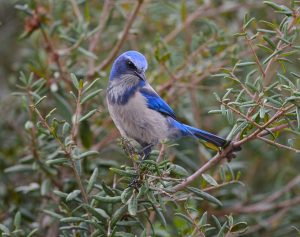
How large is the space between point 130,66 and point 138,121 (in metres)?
0.41

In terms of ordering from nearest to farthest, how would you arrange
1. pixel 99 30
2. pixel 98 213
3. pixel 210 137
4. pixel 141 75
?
pixel 98 213
pixel 210 137
pixel 141 75
pixel 99 30

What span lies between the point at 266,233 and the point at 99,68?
6.56 feet

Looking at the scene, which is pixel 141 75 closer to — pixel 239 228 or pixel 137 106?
pixel 137 106

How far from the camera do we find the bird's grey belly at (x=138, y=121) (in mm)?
4320

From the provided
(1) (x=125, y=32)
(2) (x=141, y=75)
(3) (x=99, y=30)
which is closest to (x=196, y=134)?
(2) (x=141, y=75)

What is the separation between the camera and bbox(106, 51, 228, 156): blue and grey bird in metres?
4.32

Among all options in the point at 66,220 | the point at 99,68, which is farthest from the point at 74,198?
the point at 99,68

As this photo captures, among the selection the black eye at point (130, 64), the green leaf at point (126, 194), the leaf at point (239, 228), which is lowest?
the leaf at point (239, 228)

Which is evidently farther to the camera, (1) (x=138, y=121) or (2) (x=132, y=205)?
(1) (x=138, y=121)

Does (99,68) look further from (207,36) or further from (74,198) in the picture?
(74,198)

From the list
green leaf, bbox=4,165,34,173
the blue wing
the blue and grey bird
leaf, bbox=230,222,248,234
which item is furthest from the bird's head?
leaf, bbox=230,222,248,234

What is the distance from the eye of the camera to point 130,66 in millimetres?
4367

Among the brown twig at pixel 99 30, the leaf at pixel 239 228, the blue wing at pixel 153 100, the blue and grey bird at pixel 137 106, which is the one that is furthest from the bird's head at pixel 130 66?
the leaf at pixel 239 228

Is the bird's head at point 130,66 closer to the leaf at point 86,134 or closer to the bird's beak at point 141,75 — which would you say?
the bird's beak at point 141,75
